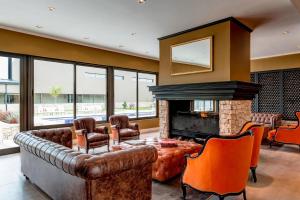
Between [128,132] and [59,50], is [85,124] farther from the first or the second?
[59,50]

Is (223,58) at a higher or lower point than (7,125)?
higher

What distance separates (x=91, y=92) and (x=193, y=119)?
143 inches

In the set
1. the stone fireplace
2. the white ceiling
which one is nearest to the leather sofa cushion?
the stone fireplace

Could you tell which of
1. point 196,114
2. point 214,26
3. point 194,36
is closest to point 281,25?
point 214,26

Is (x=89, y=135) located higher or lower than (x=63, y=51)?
lower

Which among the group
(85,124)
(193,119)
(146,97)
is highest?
(146,97)

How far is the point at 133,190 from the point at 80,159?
30.4 inches

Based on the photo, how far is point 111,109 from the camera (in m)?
7.67

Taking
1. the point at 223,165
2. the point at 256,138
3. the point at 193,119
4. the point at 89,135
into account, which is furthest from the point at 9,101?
the point at 256,138

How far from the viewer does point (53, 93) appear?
6328mm

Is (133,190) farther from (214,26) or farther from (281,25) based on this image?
(281,25)

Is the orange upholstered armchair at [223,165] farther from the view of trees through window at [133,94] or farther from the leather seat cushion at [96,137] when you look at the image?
the view of trees through window at [133,94]

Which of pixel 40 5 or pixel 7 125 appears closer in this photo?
pixel 40 5

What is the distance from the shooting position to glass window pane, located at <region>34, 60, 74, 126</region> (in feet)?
19.7
